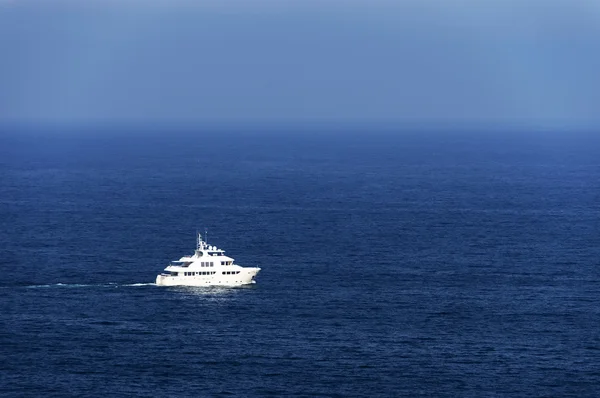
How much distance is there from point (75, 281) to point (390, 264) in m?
44.5

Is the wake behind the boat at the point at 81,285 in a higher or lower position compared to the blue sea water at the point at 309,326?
higher

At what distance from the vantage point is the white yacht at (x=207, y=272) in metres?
160

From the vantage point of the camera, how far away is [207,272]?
162 m

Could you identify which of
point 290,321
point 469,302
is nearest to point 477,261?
point 469,302

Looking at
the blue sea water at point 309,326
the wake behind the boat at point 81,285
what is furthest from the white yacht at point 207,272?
the wake behind the boat at point 81,285

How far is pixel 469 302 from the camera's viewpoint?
151 m

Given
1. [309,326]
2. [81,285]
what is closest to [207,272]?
[81,285]

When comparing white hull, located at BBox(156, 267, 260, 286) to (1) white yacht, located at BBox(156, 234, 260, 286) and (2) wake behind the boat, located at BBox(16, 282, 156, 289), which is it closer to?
(1) white yacht, located at BBox(156, 234, 260, 286)

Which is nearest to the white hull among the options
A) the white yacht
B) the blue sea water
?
the white yacht

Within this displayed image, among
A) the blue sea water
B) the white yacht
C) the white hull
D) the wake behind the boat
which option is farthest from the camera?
the white yacht

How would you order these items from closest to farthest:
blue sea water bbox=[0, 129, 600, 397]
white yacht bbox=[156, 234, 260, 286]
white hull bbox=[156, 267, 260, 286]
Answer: blue sea water bbox=[0, 129, 600, 397] → white hull bbox=[156, 267, 260, 286] → white yacht bbox=[156, 234, 260, 286]

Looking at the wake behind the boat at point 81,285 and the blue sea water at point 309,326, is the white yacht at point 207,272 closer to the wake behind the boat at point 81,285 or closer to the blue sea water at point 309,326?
the blue sea water at point 309,326

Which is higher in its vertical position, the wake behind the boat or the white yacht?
the white yacht

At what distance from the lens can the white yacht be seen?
160125mm
